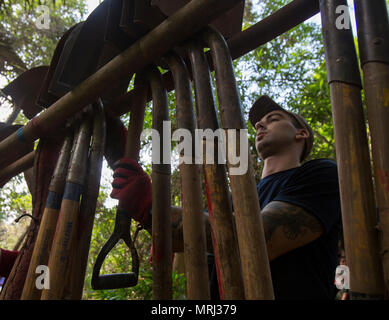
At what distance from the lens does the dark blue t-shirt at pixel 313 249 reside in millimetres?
1121

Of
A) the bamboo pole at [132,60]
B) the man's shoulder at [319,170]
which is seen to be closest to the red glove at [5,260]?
the bamboo pole at [132,60]

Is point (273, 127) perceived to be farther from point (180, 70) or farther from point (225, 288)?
point (225, 288)

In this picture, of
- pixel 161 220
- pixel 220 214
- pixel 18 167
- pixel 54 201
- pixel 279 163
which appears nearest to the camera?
pixel 220 214

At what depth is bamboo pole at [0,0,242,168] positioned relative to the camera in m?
0.89

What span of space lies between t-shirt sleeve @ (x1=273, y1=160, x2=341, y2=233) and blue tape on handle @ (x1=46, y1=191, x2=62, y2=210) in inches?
32.4

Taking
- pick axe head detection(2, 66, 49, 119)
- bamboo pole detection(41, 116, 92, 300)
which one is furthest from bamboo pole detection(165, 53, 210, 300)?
pick axe head detection(2, 66, 49, 119)

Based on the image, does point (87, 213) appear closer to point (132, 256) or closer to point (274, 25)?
point (132, 256)

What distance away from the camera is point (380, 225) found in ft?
1.82

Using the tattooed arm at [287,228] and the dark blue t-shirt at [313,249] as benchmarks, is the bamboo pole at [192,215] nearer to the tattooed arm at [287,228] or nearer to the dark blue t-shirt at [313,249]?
the tattooed arm at [287,228]

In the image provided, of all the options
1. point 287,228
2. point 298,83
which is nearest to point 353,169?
point 287,228

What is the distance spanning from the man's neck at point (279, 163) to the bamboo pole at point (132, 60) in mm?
875

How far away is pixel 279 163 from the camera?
1602 mm

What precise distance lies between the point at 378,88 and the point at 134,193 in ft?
2.50
